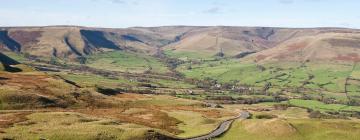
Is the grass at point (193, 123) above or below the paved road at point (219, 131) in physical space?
above

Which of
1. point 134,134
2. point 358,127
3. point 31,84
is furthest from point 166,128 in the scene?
point 31,84

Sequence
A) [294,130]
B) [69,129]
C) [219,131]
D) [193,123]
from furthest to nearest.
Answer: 1. [193,123]
2. [219,131]
3. [294,130]
4. [69,129]

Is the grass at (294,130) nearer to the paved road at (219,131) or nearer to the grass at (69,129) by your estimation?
the paved road at (219,131)

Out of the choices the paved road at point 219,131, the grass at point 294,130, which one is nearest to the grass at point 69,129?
the paved road at point 219,131

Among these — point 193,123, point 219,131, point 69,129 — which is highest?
point 69,129

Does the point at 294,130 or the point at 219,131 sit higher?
the point at 294,130

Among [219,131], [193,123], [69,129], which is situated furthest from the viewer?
[193,123]

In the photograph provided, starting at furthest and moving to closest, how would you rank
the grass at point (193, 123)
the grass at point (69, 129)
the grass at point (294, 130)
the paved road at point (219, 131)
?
the grass at point (193, 123)
the grass at point (294, 130)
the paved road at point (219, 131)
the grass at point (69, 129)

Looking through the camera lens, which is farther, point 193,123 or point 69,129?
point 193,123

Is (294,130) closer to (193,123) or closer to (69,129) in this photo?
(193,123)

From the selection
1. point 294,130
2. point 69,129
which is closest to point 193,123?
point 294,130
